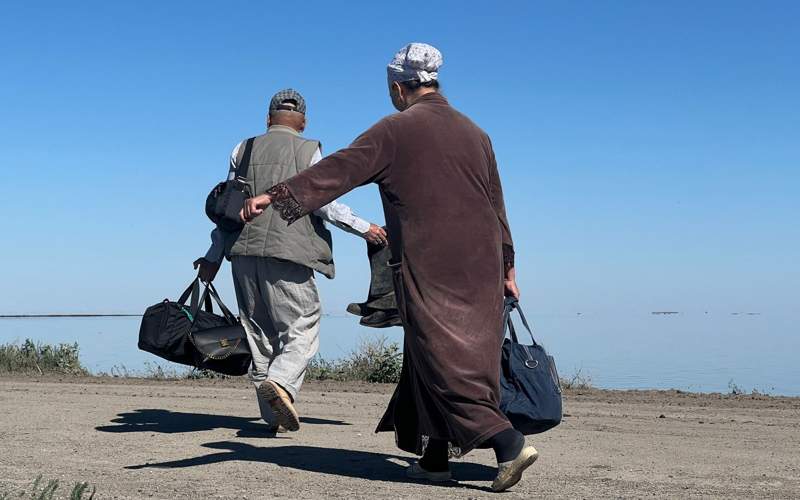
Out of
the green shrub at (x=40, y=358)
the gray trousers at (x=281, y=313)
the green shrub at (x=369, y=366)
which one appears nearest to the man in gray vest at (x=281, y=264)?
the gray trousers at (x=281, y=313)

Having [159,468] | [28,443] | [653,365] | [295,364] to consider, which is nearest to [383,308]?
[295,364]

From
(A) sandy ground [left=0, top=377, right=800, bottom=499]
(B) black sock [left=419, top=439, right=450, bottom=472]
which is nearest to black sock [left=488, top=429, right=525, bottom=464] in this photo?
(A) sandy ground [left=0, top=377, right=800, bottom=499]

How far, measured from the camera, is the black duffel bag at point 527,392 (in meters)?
5.83

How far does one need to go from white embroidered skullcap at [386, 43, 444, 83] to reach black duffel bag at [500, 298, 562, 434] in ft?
4.58

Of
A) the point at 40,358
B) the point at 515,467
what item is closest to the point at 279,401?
the point at 515,467

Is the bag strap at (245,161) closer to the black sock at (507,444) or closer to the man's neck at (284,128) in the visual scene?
the man's neck at (284,128)

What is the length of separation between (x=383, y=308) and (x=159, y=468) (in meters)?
1.71

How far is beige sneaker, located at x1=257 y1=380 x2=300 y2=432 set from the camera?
7.07m

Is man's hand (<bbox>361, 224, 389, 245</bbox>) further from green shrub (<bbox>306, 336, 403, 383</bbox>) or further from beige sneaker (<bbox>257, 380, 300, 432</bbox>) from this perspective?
green shrub (<bbox>306, 336, 403, 383</bbox>)

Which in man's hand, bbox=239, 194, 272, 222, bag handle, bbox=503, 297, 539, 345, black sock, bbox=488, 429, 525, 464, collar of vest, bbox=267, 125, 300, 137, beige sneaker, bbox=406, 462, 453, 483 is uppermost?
collar of vest, bbox=267, 125, 300, 137

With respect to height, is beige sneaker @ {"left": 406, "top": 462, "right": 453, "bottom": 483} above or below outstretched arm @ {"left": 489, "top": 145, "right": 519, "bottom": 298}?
below

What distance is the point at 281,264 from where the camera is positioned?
740 centimetres

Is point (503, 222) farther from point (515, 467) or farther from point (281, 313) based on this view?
point (281, 313)

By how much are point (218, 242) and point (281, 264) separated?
26.3 inches
